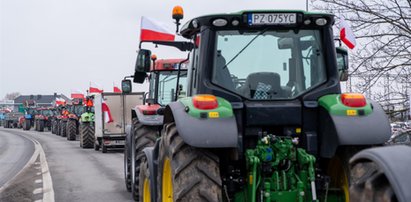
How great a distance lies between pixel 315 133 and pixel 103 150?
1827 centimetres

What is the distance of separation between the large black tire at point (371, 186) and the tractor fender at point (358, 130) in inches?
83.1

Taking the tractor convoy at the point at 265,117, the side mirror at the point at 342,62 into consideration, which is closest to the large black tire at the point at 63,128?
the tractor convoy at the point at 265,117

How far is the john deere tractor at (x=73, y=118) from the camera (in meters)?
34.0

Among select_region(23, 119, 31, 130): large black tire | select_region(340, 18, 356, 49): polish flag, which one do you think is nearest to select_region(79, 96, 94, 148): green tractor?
select_region(340, 18, 356, 49): polish flag

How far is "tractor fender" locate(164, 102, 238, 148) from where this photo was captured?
4.79 metres

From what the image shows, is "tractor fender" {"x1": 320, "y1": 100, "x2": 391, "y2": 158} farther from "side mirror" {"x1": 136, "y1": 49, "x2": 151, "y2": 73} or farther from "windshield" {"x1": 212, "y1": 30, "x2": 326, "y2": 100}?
"side mirror" {"x1": 136, "y1": 49, "x2": 151, "y2": 73}

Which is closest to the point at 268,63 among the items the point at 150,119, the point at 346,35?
the point at 150,119

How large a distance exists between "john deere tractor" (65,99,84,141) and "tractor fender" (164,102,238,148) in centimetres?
3007

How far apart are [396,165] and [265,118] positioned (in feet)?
9.50

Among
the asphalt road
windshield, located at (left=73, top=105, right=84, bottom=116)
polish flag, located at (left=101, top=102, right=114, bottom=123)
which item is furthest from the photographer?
windshield, located at (left=73, top=105, right=84, bottom=116)

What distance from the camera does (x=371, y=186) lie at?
2584 mm

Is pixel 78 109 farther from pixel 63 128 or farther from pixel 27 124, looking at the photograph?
pixel 27 124

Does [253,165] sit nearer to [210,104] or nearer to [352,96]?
[210,104]

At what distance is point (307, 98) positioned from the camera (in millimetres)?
5496
